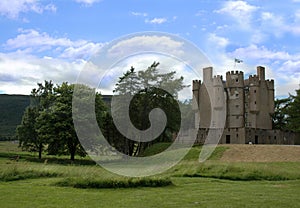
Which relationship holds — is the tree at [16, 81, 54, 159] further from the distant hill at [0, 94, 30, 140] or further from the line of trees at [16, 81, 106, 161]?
the distant hill at [0, 94, 30, 140]

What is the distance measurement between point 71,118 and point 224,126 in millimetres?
22749

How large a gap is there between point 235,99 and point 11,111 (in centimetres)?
11759

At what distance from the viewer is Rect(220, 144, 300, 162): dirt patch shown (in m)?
34.2

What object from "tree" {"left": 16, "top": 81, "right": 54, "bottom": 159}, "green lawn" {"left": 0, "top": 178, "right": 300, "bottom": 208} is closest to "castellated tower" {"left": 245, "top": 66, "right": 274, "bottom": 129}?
"tree" {"left": 16, "top": 81, "right": 54, "bottom": 159}

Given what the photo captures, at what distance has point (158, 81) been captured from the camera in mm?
52875

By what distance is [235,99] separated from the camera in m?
58.6

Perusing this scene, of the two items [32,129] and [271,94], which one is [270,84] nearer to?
[271,94]

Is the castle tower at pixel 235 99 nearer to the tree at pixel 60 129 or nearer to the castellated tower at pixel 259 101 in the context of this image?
the castellated tower at pixel 259 101

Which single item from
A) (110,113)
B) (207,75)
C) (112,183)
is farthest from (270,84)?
(112,183)

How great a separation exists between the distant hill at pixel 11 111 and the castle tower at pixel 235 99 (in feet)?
253

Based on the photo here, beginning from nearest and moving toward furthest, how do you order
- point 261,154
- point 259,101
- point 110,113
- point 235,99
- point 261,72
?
point 261,154
point 110,113
point 259,101
point 235,99
point 261,72

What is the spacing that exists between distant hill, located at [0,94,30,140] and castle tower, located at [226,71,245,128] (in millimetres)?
77236

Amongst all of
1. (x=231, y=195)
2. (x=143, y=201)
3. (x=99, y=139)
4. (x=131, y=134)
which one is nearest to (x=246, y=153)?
(x=131, y=134)

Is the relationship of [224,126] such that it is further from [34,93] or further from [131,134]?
[34,93]
